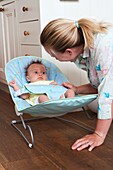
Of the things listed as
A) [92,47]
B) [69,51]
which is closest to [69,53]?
[69,51]

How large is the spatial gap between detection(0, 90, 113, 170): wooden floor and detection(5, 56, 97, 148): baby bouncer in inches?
2.3

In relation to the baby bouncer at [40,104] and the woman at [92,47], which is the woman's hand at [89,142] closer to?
the woman at [92,47]

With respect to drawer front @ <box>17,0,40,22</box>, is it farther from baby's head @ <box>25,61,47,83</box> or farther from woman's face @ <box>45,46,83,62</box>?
woman's face @ <box>45,46,83,62</box>

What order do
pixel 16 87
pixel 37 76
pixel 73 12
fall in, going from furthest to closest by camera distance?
pixel 73 12, pixel 37 76, pixel 16 87

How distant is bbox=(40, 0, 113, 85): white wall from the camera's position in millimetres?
1855

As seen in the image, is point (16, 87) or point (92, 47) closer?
point (92, 47)

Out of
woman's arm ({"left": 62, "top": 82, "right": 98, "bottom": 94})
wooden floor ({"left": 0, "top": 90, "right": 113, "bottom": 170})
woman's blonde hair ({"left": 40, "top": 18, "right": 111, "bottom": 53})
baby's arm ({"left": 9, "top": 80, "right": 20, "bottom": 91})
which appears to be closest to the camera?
wooden floor ({"left": 0, "top": 90, "right": 113, "bottom": 170})

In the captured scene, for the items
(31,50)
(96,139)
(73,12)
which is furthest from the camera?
(31,50)

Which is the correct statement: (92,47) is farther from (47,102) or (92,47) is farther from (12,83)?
(12,83)

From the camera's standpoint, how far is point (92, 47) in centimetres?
138

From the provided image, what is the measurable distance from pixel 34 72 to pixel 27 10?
21.2 inches

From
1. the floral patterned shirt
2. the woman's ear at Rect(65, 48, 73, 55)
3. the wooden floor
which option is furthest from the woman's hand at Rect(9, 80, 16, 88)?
the floral patterned shirt

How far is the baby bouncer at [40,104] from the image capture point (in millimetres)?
1361

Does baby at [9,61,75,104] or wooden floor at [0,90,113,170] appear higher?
baby at [9,61,75,104]
